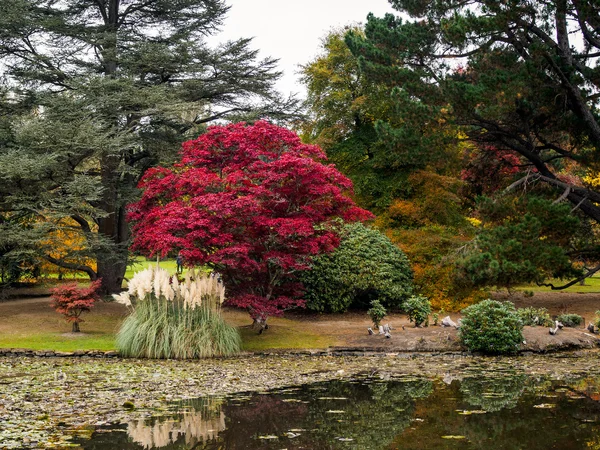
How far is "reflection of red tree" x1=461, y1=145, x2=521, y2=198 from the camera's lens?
53.1 ft

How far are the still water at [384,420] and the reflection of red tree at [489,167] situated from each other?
760 cm

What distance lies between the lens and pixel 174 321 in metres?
12.9

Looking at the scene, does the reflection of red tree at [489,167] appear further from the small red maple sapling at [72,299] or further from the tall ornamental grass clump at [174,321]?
the small red maple sapling at [72,299]

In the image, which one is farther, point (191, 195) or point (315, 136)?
point (315, 136)

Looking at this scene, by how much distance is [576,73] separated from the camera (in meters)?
13.1

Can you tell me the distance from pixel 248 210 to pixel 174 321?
8.95ft

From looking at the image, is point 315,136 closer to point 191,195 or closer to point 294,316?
point 294,316

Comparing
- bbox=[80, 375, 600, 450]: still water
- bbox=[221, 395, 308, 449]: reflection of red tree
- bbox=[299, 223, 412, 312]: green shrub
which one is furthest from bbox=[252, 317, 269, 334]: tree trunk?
bbox=[221, 395, 308, 449]: reflection of red tree

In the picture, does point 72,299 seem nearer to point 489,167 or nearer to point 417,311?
point 417,311

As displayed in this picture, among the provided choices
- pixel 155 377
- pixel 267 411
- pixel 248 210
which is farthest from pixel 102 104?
pixel 267 411

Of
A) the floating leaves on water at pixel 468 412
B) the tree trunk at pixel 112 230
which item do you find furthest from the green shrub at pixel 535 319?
the tree trunk at pixel 112 230

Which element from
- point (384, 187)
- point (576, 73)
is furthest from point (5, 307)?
point (576, 73)

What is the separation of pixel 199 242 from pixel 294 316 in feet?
20.4

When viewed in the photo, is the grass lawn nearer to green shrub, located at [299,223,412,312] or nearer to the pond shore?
the pond shore
